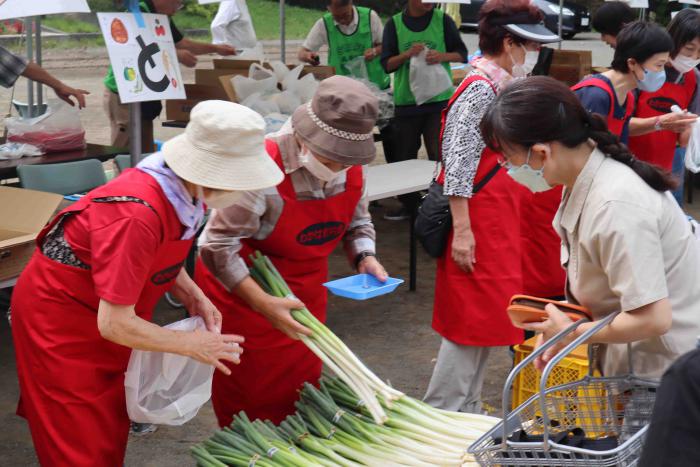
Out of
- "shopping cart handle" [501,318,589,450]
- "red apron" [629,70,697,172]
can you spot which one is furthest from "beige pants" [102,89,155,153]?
"shopping cart handle" [501,318,589,450]

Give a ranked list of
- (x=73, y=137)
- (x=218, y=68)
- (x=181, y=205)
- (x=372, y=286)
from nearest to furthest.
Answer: (x=181, y=205)
(x=372, y=286)
(x=73, y=137)
(x=218, y=68)

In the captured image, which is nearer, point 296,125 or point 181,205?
point 181,205

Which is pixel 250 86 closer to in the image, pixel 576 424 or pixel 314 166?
pixel 314 166

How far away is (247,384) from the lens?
3.01 metres

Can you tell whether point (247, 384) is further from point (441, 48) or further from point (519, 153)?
point (441, 48)

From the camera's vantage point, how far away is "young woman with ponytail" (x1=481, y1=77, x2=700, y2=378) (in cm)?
200

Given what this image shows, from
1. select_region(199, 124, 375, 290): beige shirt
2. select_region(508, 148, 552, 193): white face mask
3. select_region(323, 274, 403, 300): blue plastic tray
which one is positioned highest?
select_region(508, 148, 552, 193): white face mask

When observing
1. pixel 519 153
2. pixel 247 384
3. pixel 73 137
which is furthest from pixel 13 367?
pixel 519 153

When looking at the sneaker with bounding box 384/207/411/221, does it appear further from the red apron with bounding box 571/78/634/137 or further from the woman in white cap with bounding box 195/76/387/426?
the woman in white cap with bounding box 195/76/387/426

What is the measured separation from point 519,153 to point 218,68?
5.29 meters

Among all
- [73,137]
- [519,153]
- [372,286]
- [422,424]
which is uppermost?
[519,153]

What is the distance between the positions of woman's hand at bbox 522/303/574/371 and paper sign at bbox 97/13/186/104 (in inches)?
95.6

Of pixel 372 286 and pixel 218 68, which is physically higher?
pixel 372 286

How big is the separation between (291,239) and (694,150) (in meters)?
3.07
